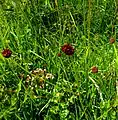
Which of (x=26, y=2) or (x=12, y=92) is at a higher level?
(x=26, y=2)

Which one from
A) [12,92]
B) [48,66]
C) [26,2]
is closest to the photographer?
[12,92]

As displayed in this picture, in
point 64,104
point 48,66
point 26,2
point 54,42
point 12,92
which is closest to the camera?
point 64,104

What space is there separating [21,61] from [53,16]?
699mm

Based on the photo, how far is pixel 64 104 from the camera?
72.6 inches

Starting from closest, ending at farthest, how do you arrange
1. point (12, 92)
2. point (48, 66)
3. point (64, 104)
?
point (64, 104), point (12, 92), point (48, 66)

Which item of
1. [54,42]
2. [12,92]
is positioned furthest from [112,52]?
[12,92]

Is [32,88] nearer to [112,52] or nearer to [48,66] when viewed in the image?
[48,66]

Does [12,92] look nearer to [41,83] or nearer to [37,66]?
[41,83]

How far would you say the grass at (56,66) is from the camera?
1876 mm

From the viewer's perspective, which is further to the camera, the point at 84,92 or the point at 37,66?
the point at 37,66

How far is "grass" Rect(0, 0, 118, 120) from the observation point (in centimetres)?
188

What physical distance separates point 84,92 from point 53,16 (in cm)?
95

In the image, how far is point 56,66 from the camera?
6.98ft

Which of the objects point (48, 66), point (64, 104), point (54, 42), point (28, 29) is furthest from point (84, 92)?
Result: point (28, 29)
